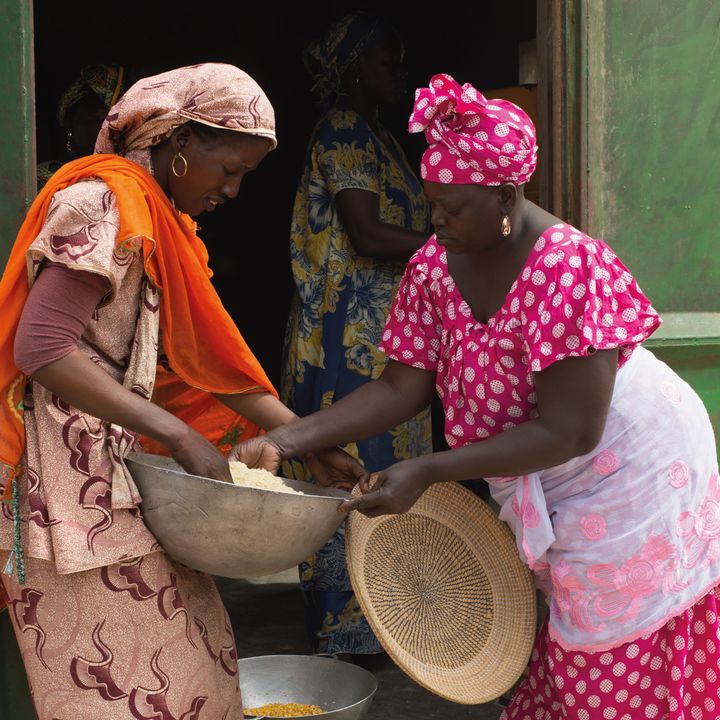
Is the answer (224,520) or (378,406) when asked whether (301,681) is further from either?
(224,520)

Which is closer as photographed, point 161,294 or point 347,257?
point 161,294

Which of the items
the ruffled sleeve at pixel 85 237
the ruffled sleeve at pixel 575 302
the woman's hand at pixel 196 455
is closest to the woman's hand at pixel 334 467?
the woman's hand at pixel 196 455

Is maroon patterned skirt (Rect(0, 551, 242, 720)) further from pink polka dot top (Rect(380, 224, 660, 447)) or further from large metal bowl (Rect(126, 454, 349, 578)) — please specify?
pink polka dot top (Rect(380, 224, 660, 447))

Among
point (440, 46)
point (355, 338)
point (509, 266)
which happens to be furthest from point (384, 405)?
point (440, 46)

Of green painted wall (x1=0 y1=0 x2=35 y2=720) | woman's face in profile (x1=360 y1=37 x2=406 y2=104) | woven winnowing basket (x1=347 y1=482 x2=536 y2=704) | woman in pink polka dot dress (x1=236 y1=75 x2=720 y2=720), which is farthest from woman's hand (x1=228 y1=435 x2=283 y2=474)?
woman's face in profile (x1=360 y1=37 x2=406 y2=104)

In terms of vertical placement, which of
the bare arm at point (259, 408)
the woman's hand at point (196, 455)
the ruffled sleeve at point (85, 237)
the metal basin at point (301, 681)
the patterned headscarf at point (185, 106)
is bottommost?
the metal basin at point (301, 681)

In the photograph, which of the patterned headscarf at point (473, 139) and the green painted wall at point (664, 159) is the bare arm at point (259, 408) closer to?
the patterned headscarf at point (473, 139)

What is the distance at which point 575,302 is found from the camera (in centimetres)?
268

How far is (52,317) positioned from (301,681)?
6.00ft

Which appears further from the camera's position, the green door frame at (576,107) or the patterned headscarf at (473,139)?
the green door frame at (576,107)

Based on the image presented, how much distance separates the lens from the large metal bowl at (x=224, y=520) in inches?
100

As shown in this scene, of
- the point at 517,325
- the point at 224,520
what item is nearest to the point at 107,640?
the point at 224,520

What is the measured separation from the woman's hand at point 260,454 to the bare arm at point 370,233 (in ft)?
5.11

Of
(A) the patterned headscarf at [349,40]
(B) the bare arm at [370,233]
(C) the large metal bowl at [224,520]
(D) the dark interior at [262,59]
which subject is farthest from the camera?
(D) the dark interior at [262,59]
